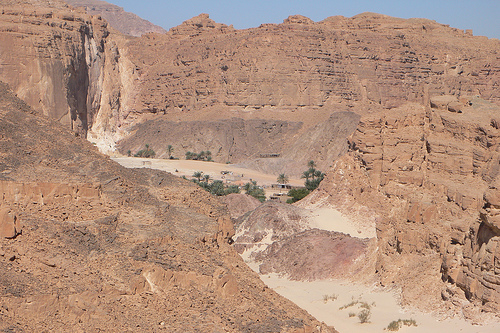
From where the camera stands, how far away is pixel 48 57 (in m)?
62.8

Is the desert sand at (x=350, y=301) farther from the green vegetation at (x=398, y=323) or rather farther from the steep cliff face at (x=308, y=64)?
the steep cliff face at (x=308, y=64)

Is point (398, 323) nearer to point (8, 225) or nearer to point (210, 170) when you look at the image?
point (8, 225)

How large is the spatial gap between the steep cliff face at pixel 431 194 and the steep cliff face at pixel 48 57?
3231 centimetres

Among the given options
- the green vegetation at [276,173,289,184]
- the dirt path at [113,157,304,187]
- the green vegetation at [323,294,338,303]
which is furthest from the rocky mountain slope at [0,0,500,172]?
the green vegetation at [323,294,338,303]

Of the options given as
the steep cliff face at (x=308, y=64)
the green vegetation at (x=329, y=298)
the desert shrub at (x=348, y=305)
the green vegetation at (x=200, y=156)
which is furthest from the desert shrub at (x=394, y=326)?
the steep cliff face at (x=308, y=64)

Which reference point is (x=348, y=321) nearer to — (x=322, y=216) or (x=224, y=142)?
(x=322, y=216)

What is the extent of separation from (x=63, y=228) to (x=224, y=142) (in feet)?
239

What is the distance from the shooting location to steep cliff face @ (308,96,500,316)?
58.5 feet

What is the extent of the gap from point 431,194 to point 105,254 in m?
14.4

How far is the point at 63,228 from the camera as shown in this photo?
12.2 meters

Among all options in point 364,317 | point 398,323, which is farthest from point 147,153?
point 398,323

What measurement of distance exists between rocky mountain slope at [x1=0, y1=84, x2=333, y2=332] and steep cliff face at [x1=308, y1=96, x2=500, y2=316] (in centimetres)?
569

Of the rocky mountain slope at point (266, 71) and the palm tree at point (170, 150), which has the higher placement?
the rocky mountain slope at point (266, 71)

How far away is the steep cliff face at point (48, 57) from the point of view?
6050 centimetres
